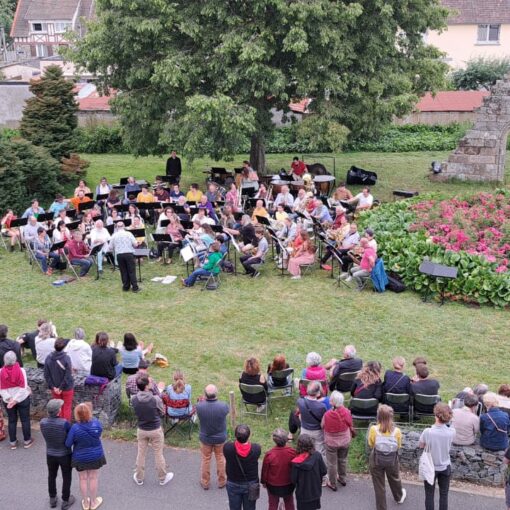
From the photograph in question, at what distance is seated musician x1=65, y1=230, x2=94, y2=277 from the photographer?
17609 millimetres

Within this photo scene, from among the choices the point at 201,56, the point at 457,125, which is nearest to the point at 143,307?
the point at 201,56

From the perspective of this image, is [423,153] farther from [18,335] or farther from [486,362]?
[18,335]

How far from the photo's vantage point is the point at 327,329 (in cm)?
1462

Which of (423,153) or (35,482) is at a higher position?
(423,153)

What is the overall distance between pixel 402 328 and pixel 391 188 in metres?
12.7

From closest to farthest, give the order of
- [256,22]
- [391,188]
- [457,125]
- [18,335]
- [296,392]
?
[296,392]
[18,335]
[256,22]
[391,188]
[457,125]

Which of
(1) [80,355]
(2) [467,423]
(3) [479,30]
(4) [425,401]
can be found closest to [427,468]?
(2) [467,423]

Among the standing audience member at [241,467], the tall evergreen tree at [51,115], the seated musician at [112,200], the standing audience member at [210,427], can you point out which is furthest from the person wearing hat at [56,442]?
the tall evergreen tree at [51,115]

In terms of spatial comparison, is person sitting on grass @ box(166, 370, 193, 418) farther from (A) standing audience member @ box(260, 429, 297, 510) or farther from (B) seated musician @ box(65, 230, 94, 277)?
(B) seated musician @ box(65, 230, 94, 277)

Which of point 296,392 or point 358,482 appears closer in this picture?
point 358,482

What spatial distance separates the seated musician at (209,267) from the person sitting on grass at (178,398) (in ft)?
Answer: 20.9

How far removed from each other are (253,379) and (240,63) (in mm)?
13474

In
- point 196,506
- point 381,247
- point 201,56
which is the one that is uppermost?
point 201,56

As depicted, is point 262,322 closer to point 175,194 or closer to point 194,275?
point 194,275
